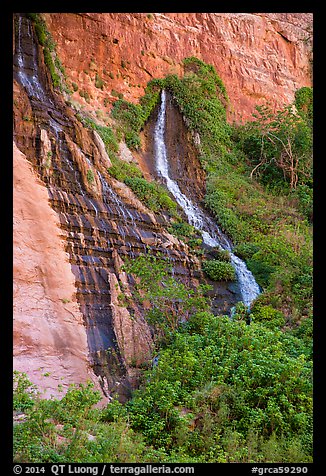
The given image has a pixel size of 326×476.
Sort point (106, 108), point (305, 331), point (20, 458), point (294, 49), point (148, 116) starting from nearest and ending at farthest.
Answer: point (20, 458), point (305, 331), point (106, 108), point (148, 116), point (294, 49)

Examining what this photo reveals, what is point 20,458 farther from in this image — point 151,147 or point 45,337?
Answer: point 151,147

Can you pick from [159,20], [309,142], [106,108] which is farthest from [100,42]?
[309,142]

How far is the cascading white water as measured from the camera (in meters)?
14.1

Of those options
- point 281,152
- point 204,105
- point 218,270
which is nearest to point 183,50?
point 204,105

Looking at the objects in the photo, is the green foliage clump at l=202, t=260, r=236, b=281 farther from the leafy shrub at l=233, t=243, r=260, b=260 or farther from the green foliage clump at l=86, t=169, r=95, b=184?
the green foliage clump at l=86, t=169, r=95, b=184

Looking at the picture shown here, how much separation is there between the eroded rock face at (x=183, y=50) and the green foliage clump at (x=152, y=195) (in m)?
4.73

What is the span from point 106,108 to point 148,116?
2.33 metres

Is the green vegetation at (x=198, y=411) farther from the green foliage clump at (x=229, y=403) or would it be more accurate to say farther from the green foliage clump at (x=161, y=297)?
the green foliage clump at (x=161, y=297)

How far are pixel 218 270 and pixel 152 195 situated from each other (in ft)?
10.7

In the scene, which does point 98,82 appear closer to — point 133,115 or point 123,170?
point 133,115

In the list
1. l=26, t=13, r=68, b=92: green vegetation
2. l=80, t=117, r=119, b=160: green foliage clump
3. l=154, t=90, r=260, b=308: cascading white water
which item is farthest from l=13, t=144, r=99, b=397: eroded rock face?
l=154, t=90, r=260, b=308: cascading white water

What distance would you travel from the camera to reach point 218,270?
1398cm

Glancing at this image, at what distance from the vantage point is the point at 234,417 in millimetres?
7957

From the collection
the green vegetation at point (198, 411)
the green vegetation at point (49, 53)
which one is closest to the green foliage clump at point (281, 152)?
the green vegetation at point (49, 53)
